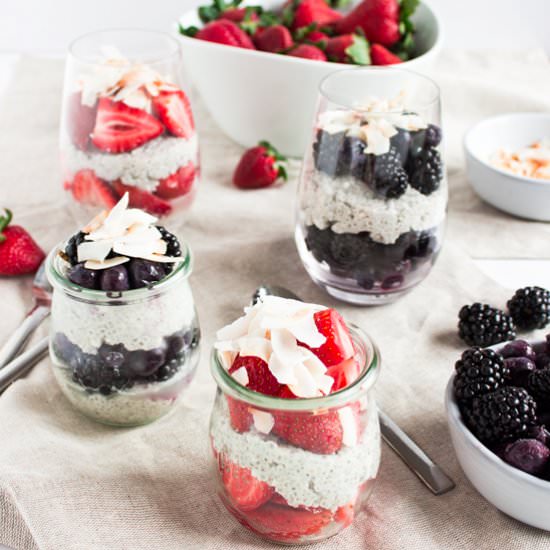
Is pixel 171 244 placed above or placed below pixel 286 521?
above

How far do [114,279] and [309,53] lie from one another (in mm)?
842

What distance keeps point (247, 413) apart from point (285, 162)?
1001 mm

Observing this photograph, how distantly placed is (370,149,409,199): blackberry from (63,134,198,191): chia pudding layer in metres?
0.36

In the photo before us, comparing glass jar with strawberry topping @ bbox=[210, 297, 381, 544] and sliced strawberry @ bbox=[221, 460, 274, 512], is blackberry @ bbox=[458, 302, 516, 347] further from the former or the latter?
sliced strawberry @ bbox=[221, 460, 274, 512]

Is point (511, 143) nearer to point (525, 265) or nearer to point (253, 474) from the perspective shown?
point (525, 265)

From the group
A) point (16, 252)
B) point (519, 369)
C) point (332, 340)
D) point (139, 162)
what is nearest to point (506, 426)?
point (519, 369)

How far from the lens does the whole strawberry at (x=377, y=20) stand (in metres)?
1.73

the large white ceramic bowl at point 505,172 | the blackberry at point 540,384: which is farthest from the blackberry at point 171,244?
the large white ceramic bowl at point 505,172

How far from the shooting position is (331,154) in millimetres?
1198

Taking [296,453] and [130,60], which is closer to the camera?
[296,453]

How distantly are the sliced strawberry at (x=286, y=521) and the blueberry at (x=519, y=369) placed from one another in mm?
286

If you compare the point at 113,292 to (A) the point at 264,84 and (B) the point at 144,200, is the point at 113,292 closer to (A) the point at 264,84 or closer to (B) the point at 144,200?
(B) the point at 144,200

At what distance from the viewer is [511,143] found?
1.73m

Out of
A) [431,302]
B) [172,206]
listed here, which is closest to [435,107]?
[431,302]
